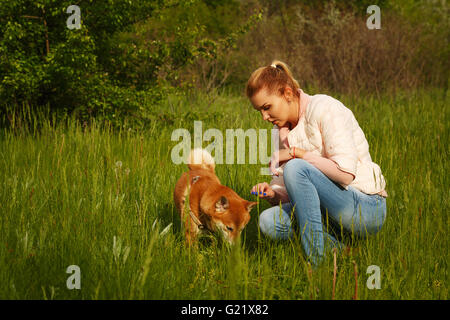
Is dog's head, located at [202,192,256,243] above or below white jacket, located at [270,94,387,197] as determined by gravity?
below

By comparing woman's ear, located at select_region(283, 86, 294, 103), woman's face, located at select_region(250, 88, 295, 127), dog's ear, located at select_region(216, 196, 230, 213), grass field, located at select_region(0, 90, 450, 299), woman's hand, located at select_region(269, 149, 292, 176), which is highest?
woman's ear, located at select_region(283, 86, 294, 103)

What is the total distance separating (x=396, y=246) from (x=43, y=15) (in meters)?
5.06

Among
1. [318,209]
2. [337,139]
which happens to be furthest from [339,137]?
[318,209]

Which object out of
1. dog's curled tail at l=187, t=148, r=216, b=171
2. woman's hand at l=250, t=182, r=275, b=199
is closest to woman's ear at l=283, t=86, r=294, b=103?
woman's hand at l=250, t=182, r=275, b=199

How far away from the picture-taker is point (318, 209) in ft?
8.66

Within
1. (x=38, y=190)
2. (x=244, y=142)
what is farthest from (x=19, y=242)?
(x=244, y=142)

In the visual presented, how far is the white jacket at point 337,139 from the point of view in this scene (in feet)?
8.70

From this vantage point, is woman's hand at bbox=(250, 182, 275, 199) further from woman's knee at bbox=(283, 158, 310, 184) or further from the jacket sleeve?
the jacket sleeve

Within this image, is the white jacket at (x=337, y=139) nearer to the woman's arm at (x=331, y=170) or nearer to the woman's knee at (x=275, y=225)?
the woman's arm at (x=331, y=170)

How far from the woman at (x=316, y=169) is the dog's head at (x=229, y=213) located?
0.23 m

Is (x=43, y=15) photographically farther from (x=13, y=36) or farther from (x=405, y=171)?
(x=405, y=171)

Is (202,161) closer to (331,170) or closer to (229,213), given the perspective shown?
(229,213)

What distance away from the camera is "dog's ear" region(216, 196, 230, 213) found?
3061 millimetres

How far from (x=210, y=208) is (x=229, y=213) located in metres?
0.17
